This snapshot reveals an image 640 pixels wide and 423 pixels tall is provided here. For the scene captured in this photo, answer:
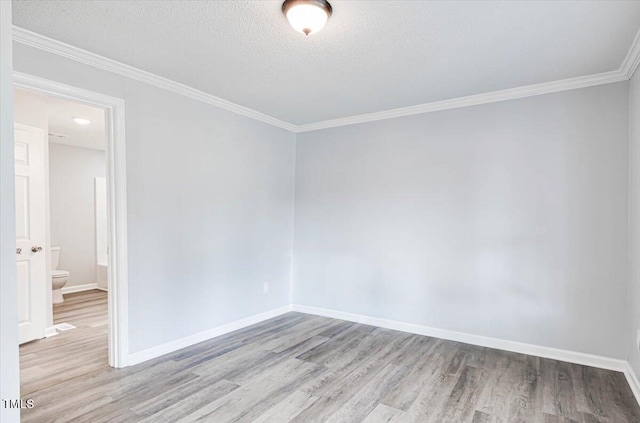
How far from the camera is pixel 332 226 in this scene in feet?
14.8

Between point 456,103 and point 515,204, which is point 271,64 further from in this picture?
point 515,204

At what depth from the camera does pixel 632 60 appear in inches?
103

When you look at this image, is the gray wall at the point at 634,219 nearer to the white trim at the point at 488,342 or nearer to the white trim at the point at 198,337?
the white trim at the point at 488,342

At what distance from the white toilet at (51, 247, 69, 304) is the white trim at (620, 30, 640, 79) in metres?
6.50

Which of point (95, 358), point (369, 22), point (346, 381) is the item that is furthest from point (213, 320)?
point (369, 22)

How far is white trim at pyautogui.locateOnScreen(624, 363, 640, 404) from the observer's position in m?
2.51

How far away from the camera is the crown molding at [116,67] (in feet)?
7.84

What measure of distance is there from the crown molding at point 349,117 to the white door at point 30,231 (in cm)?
154

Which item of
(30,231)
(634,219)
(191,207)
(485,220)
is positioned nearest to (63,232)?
(30,231)

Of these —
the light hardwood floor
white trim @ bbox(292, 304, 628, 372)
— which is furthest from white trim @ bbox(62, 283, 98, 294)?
white trim @ bbox(292, 304, 628, 372)

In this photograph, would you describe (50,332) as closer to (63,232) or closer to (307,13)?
(63,232)

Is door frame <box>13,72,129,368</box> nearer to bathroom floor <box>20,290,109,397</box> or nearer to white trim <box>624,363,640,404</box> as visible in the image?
bathroom floor <box>20,290,109,397</box>

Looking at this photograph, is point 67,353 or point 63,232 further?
point 63,232

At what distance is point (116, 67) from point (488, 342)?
4.13 meters
